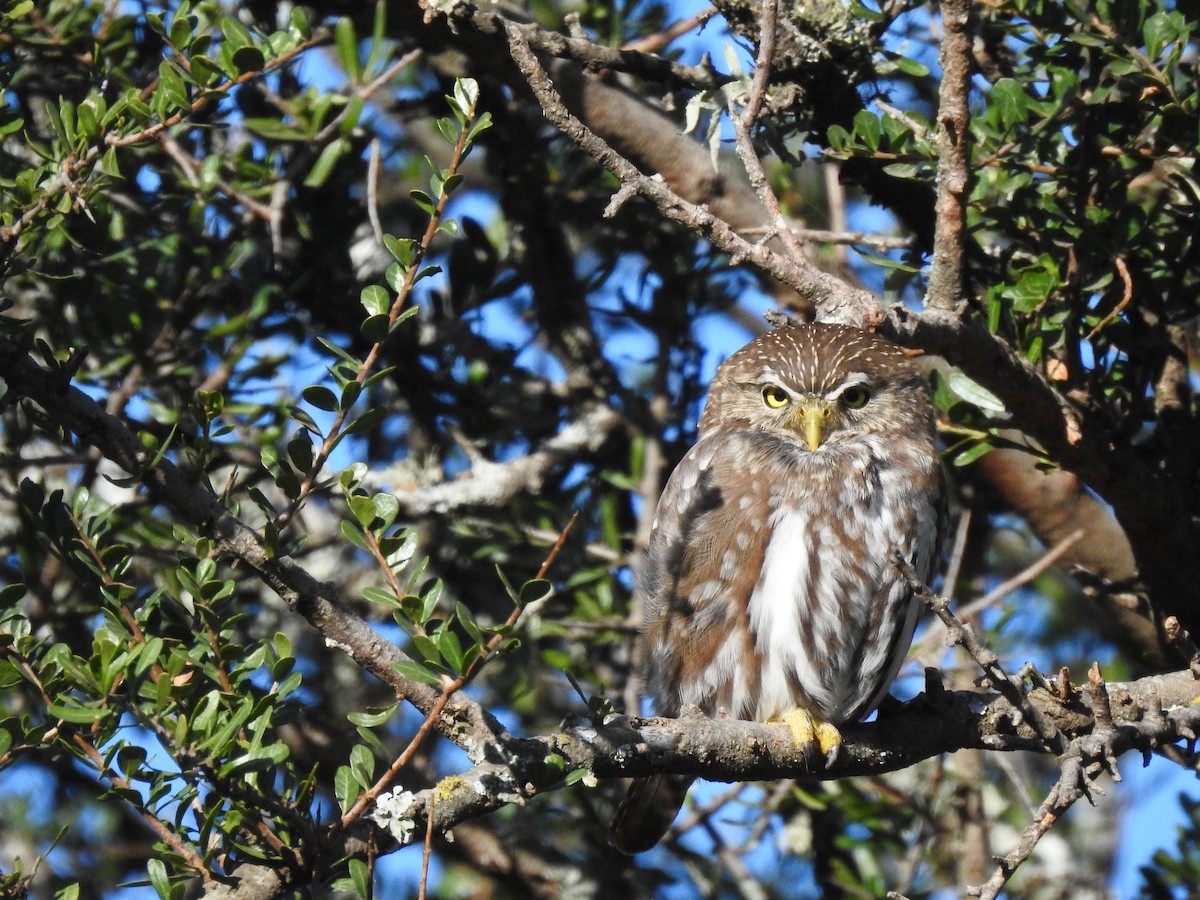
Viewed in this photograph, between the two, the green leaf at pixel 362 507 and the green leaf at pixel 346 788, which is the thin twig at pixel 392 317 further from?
the green leaf at pixel 346 788

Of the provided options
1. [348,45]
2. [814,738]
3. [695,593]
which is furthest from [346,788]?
[348,45]

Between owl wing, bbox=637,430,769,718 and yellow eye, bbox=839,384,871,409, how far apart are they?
381mm

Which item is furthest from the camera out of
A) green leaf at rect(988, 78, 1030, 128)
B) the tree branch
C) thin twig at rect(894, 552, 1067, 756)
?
green leaf at rect(988, 78, 1030, 128)

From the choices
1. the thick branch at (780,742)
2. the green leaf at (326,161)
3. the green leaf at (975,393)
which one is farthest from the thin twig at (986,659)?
the green leaf at (326,161)

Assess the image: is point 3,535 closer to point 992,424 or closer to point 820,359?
point 820,359

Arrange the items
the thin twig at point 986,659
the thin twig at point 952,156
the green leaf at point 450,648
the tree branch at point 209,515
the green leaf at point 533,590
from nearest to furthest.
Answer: the green leaf at point 533,590 < the green leaf at point 450,648 < the thin twig at point 986,659 < the tree branch at point 209,515 < the thin twig at point 952,156

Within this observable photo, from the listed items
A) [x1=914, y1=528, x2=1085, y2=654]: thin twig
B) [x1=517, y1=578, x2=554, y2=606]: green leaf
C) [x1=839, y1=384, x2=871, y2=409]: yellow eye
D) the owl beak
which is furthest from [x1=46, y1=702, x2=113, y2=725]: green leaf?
[x1=914, y1=528, x2=1085, y2=654]: thin twig

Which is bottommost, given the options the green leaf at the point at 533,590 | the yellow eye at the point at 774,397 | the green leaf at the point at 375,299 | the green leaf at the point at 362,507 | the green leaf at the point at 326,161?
the green leaf at the point at 533,590

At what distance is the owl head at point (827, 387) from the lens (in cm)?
425

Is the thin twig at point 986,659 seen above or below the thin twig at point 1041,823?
above

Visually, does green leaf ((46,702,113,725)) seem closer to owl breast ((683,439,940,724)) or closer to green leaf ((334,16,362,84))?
owl breast ((683,439,940,724))

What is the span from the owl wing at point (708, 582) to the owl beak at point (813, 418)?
0.62 feet

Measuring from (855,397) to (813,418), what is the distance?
21 cm

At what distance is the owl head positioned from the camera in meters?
4.25
